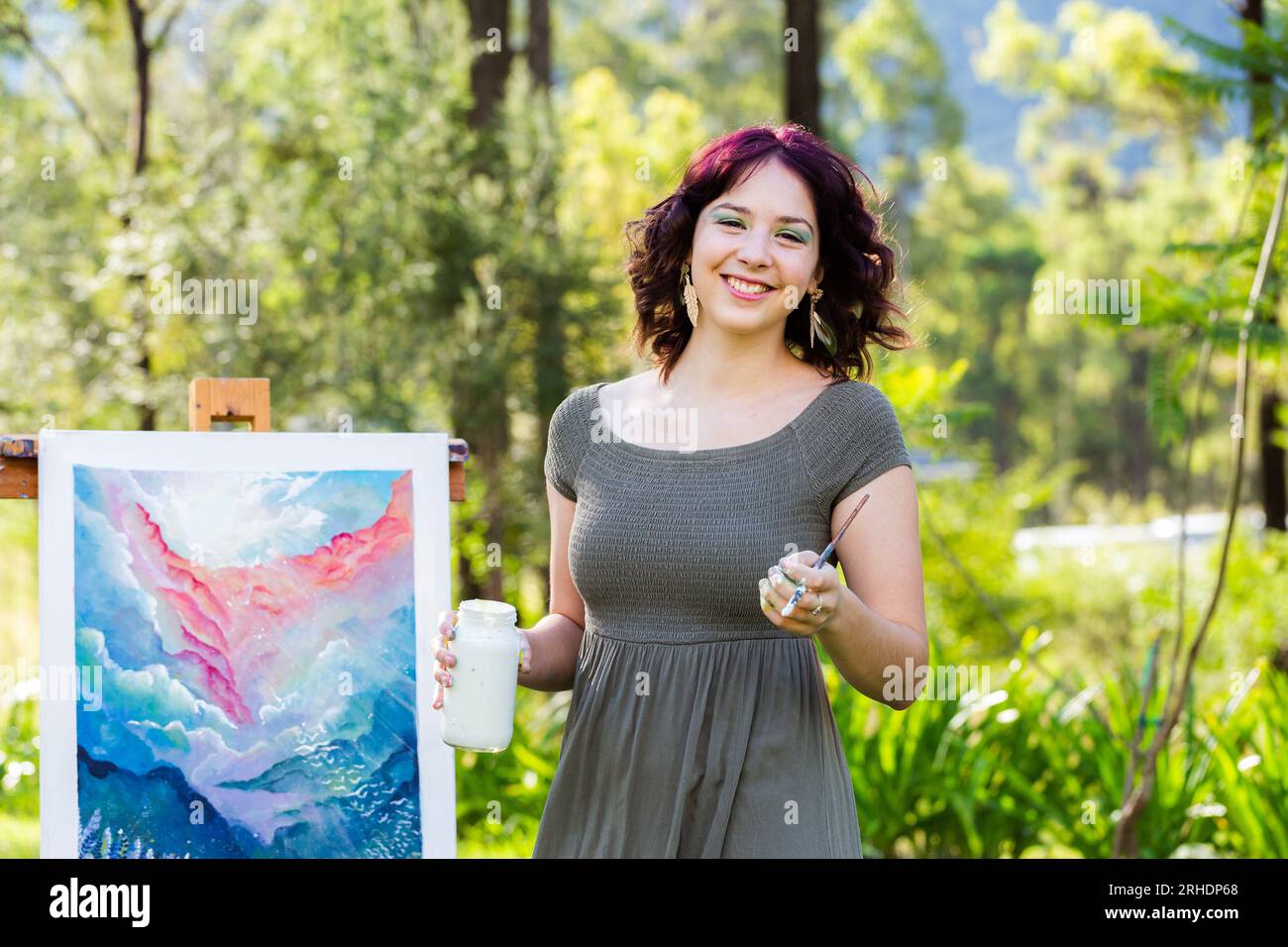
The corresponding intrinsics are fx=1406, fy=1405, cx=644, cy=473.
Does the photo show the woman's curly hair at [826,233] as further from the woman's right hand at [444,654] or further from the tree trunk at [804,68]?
the tree trunk at [804,68]

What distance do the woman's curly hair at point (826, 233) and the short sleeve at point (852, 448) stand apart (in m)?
0.14

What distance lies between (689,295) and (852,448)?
1.53 ft

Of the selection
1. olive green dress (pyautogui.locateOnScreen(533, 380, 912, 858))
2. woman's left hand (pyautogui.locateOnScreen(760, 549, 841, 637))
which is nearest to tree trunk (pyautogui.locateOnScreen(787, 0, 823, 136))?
olive green dress (pyautogui.locateOnScreen(533, 380, 912, 858))

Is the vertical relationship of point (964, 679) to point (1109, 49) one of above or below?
below

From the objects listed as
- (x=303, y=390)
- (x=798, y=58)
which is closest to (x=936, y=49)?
(x=798, y=58)

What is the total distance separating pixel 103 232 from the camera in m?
9.37

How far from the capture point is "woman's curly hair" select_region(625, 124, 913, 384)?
7.10ft

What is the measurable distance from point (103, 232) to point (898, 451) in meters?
8.48

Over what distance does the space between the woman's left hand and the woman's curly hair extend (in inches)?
21.2

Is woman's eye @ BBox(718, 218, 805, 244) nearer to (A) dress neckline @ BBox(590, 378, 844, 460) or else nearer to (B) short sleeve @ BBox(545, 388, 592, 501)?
(A) dress neckline @ BBox(590, 378, 844, 460)

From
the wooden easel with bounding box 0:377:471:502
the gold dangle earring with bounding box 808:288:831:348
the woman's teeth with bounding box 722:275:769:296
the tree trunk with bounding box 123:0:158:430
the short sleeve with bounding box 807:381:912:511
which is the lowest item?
the short sleeve with bounding box 807:381:912:511

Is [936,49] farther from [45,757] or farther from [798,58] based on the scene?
[45,757]

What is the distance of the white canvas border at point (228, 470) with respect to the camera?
8.32 ft

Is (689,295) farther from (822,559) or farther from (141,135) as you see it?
(141,135)
